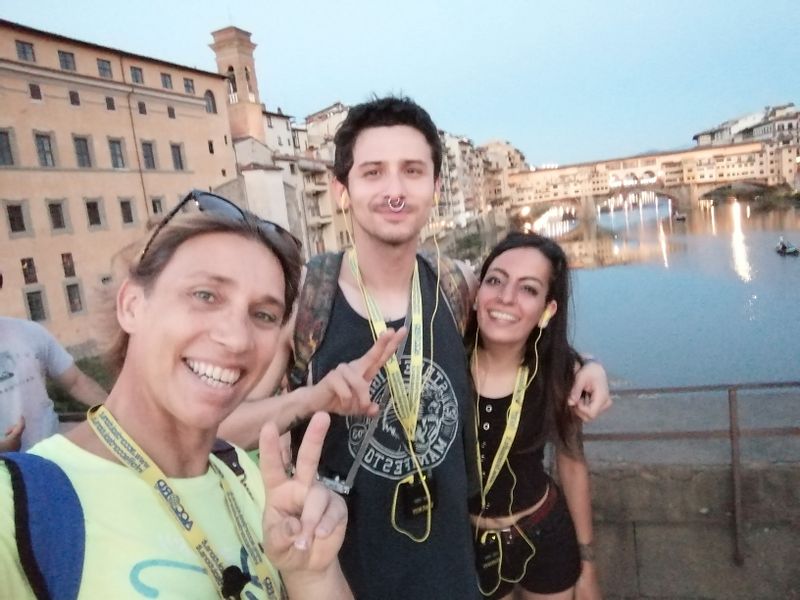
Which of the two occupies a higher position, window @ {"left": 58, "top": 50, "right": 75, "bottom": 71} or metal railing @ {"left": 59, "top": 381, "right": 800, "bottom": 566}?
window @ {"left": 58, "top": 50, "right": 75, "bottom": 71}

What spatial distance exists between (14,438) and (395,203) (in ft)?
5.97

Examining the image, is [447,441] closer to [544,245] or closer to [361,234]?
[361,234]

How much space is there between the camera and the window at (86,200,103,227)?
2046 cm

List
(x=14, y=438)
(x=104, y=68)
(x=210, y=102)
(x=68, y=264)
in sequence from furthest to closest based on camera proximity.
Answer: (x=210, y=102) < (x=104, y=68) < (x=68, y=264) < (x=14, y=438)

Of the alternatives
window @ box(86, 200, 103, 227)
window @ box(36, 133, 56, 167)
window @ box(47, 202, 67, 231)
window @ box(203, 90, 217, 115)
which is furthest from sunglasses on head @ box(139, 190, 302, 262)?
window @ box(203, 90, 217, 115)

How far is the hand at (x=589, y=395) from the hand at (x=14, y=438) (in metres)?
2.14

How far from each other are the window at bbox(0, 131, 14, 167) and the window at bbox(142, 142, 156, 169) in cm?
529

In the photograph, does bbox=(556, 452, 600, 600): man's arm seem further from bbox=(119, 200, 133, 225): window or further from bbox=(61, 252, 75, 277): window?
bbox=(119, 200, 133, 225): window

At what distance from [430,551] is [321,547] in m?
0.69

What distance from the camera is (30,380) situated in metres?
2.38

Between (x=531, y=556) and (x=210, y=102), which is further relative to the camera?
(x=210, y=102)

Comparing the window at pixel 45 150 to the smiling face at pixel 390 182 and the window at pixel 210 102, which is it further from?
the smiling face at pixel 390 182

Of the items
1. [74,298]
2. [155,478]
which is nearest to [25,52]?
[74,298]

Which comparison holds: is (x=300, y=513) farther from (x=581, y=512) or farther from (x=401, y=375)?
(x=581, y=512)
